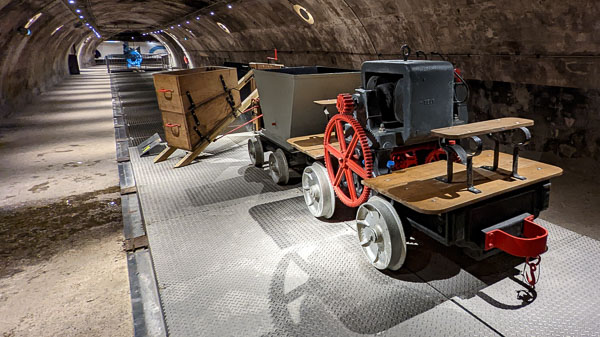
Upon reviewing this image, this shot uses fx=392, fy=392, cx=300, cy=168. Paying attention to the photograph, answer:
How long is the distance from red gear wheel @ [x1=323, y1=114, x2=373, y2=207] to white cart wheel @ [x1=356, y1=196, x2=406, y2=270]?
246mm

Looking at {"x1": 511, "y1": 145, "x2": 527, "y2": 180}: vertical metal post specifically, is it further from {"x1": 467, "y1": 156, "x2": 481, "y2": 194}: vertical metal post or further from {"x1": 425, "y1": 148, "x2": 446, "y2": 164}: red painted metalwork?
{"x1": 425, "y1": 148, "x2": 446, "y2": 164}: red painted metalwork

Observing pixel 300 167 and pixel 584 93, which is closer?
pixel 584 93

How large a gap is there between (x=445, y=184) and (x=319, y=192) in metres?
1.39

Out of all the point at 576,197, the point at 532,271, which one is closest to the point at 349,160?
the point at 532,271

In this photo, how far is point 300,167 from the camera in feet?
15.8

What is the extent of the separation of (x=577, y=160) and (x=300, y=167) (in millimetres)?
3255

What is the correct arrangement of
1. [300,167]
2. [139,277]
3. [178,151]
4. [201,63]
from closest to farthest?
[139,277]
[300,167]
[178,151]
[201,63]

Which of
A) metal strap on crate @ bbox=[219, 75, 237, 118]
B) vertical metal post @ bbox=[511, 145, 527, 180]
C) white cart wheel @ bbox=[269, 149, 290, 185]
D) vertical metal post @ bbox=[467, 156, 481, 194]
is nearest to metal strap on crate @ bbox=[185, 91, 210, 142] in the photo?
metal strap on crate @ bbox=[219, 75, 237, 118]

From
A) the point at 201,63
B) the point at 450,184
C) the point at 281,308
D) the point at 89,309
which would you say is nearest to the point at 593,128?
the point at 450,184

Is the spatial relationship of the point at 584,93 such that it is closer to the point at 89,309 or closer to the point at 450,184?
the point at 450,184

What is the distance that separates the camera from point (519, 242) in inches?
92.7

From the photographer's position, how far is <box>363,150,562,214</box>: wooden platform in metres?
2.36

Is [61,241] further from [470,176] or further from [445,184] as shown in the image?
[470,176]

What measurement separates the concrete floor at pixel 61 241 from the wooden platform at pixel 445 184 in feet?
6.48
